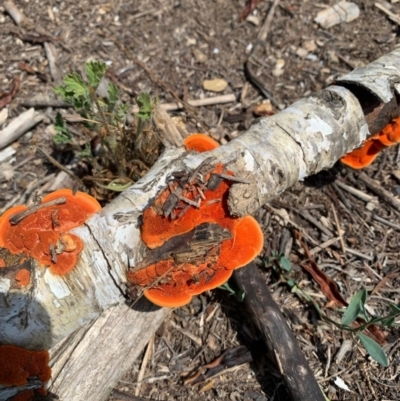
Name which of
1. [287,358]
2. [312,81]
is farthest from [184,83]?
[287,358]

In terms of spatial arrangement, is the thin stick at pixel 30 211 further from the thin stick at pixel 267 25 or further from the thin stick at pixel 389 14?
the thin stick at pixel 389 14

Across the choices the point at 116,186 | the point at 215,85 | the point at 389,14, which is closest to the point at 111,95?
the point at 116,186

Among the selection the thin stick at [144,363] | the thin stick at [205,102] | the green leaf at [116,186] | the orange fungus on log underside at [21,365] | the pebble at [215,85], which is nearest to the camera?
the orange fungus on log underside at [21,365]

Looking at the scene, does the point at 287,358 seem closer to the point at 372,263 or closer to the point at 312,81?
the point at 372,263

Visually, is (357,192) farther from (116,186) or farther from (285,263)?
(116,186)

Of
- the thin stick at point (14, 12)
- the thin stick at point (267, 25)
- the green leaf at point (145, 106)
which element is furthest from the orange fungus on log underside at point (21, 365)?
the thin stick at point (267, 25)

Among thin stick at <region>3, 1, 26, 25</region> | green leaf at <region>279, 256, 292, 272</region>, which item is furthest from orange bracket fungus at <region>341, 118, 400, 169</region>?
thin stick at <region>3, 1, 26, 25</region>
